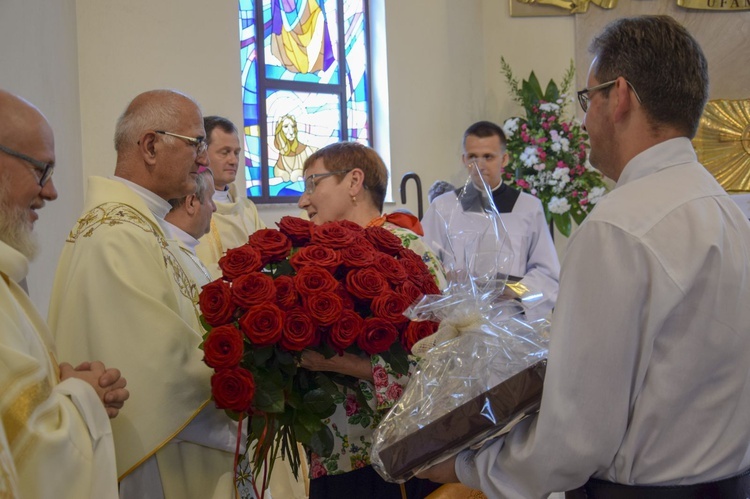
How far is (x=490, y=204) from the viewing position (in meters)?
2.27

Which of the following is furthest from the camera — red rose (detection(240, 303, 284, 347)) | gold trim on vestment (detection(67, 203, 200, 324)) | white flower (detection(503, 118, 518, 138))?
white flower (detection(503, 118, 518, 138))

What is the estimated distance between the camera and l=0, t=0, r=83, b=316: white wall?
3875 millimetres

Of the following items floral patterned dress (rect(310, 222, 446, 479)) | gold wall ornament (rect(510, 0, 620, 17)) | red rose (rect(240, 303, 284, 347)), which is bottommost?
floral patterned dress (rect(310, 222, 446, 479))

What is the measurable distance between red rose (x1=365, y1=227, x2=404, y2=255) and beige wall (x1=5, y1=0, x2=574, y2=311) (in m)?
2.07

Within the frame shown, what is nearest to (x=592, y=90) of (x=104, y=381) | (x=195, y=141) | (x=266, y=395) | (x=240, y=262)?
(x=240, y=262)

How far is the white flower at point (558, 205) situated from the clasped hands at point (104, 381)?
23.1 ft

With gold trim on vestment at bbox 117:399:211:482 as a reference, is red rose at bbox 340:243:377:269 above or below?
above

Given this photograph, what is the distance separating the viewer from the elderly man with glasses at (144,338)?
2.46 meters

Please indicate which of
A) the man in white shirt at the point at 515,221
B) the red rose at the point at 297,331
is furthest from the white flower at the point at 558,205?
the red rose at the point at 297,331

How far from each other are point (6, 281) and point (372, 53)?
7635 mm

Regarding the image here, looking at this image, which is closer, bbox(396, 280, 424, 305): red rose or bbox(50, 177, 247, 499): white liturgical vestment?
bbox(396, 280, 424, 305): red rose

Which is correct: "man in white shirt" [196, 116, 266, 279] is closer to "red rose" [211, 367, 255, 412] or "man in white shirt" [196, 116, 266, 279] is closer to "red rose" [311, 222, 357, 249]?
"red rose" [311, 222, 357, 249]

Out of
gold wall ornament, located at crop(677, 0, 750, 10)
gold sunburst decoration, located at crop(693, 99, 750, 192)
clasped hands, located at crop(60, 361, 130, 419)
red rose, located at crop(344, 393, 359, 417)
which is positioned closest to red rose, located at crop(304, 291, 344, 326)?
red rose, located at crop(344, 393, 359, 417)

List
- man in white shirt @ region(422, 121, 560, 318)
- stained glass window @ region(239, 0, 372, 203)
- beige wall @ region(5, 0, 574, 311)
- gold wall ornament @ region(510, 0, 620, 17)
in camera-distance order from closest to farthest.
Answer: beige wall @ region(5, 0, 574, 311) < man in white shirt @ region(422, 121, 560, 318) < stained glass window @ region(239, 0, 372, 203) < gold wall ornament @ region(510, 0, 620, 17)
